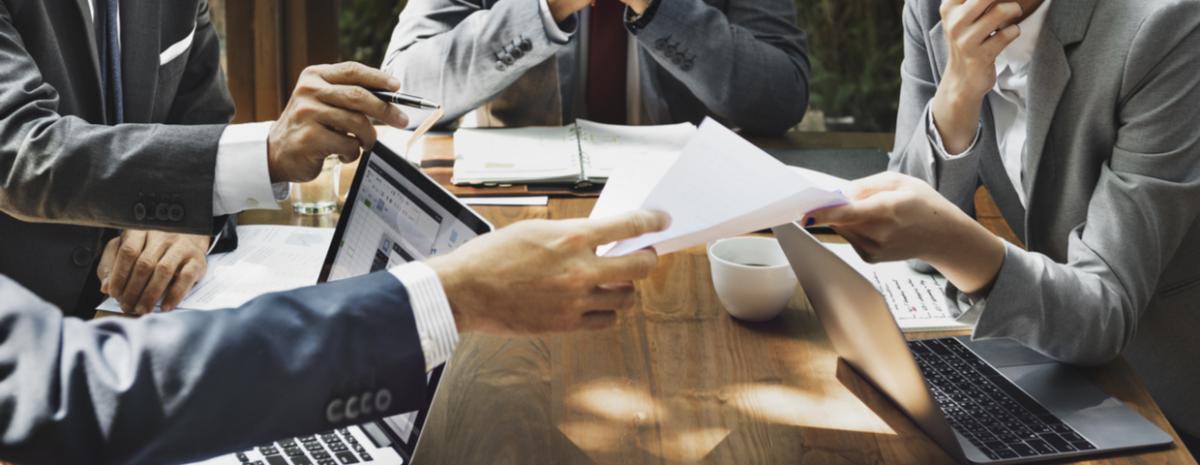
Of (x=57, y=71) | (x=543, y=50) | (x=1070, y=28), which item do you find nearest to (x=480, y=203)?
(x=543, y=50)

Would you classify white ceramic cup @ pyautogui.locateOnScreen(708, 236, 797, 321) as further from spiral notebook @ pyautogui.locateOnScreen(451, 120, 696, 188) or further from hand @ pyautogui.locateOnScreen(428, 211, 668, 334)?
spiral notebook @ pyautogui.locateOnScreen(451, 120, 696, 188)

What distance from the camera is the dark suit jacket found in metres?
0.78

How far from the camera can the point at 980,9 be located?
4.33ft

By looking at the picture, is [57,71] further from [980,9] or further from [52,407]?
[980,9]

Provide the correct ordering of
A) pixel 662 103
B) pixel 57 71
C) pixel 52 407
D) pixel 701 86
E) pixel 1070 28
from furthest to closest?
pixel 662 103, pixel 701 86, pixel 57 71, pixel 1070 28, pixel 52 407

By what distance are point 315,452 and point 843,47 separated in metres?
3.23

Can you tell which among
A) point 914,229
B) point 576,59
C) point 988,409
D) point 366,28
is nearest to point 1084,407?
point 988,409

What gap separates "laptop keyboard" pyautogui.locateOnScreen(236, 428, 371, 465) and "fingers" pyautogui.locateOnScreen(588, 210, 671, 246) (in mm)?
313

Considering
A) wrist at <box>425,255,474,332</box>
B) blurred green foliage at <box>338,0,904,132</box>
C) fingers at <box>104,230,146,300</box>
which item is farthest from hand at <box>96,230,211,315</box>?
blurred green foliage at <box>338,0,904,132</box>

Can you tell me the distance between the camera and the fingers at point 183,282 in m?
1.28

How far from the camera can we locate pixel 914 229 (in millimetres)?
1092

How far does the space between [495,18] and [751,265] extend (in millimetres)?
955

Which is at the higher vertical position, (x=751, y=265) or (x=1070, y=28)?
(x=1070, y=28)

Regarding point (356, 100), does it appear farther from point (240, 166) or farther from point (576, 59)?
point (576, 59)
